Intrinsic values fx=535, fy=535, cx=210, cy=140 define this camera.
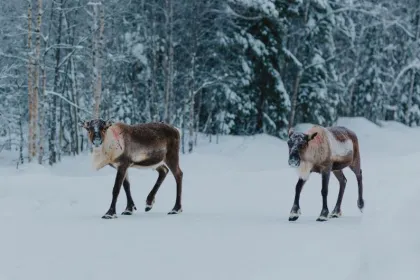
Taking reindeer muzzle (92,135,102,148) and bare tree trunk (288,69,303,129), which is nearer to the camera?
reindeer muzzle (92,135,102,148)

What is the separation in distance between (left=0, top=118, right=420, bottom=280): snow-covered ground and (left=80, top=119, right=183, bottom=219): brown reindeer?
625 mm

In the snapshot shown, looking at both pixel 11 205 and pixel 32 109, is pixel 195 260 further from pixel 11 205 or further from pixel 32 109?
pixel 32 109

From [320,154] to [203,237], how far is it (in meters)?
2.58

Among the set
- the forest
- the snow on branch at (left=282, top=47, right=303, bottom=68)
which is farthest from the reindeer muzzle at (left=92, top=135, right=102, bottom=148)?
the snow on branch at (left=282, top=47, right=303, bottom=68)

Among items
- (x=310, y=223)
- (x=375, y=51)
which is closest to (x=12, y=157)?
(x=310, y=223)

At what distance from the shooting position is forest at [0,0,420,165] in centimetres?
2427

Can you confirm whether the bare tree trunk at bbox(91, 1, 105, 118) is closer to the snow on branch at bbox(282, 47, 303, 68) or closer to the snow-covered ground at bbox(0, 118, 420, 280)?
the snow-covered ground at bbox(0, 118, 420, 280)

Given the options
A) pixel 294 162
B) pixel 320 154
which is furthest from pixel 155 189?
pixel 320 154

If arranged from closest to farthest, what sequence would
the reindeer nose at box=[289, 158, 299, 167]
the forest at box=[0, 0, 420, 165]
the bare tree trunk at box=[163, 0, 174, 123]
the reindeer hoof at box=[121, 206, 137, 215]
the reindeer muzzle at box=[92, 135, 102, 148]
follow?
1. the reindeer nose at box=[289, 158, 299, 167]
2. the reindeer muzzle at box=[92, 135, 102, 148]
3. the reindeer hoof at box=[121, 206, 137, 215]
4. the bare tree trunk at box=[163, 0, 174, 123]
5. the forest at box=[0, 0, 420, 165]

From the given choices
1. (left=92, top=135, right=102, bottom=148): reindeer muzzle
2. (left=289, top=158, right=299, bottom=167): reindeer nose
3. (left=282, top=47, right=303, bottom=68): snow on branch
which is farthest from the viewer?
(left=282, top=47, right=303, bottom=68): snow on branch

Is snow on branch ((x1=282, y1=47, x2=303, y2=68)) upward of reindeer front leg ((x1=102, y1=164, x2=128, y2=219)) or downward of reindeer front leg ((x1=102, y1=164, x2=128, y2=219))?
upward

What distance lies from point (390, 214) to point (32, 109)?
719 inches

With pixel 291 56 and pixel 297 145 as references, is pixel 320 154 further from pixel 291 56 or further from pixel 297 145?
pixel 291 56

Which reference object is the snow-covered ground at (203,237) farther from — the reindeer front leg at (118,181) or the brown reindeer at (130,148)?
the brown reindeer at (130,148)
